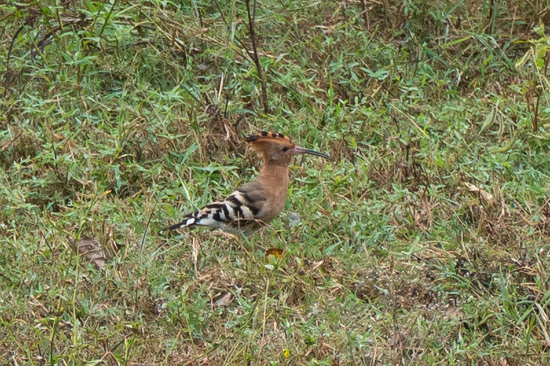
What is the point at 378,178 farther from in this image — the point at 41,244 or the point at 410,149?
the point at 41,244

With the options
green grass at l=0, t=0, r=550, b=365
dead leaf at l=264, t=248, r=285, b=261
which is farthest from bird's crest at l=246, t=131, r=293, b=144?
dead leaf at l=264, t=248, r=285, b=261

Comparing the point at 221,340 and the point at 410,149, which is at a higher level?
the point at 221,340

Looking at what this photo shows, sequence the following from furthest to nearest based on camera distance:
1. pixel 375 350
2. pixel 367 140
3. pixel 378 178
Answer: pixel 367 140
pixel 378 178
pixel 375 350

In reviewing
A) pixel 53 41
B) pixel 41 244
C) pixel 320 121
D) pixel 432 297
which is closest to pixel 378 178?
pixel 320 121

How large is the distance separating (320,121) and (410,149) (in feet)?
2.21

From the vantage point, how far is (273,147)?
570cm

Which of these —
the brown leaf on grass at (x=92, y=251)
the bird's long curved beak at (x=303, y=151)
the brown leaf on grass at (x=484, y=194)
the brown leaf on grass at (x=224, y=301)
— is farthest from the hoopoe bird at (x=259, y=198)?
the brown leaf on grass at (x=484, y=194)

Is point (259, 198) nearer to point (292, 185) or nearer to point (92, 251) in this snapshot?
point (292, 185)

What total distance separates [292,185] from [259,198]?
61cm

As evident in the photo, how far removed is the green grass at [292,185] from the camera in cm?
441

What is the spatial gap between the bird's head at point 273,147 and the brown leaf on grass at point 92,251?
101 centimetres

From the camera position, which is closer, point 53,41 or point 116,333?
point 116,333

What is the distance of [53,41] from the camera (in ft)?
23.3

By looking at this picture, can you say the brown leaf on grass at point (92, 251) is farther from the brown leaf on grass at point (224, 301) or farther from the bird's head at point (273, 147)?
the bird's head at point (273, 147)
